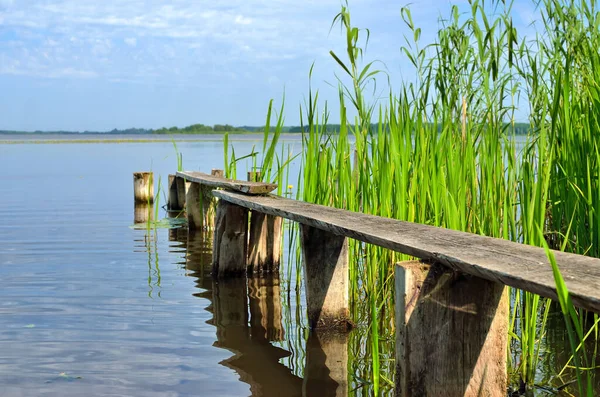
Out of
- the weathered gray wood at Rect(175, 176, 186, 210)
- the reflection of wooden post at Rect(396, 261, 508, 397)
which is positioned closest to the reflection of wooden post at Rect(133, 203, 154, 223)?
the weathered gray wood at Rect(175, 176, 186, 210)

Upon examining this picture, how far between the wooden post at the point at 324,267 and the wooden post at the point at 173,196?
7.99 metres

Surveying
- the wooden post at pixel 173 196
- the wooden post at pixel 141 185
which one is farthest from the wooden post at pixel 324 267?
the wooden post at pixel 141 185

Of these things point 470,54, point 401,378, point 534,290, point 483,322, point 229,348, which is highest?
point 470,54

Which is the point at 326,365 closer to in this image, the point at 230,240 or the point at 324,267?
the point at 324,267

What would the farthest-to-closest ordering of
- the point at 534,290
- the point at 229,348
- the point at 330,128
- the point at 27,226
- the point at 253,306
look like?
the point at 27,226
the point at 253,306
the point at 330,128
the point at 229,348
the point at 534,290

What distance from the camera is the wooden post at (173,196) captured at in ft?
39.8

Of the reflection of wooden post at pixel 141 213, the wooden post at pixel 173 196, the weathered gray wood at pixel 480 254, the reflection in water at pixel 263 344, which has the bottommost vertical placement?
the reflection in water at pixel 263 344

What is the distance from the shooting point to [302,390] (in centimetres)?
367

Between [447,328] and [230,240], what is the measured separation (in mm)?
3678

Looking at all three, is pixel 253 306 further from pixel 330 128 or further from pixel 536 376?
pixel 536 376

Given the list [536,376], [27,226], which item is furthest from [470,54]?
[27,226]

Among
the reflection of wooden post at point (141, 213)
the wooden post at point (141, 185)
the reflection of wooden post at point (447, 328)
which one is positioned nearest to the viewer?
the reflection of wooden post at point (447, 328)

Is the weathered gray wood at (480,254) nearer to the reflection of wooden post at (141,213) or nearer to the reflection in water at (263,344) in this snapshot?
the reflection in water at (263,344)

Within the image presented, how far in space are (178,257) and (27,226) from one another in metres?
3.50
